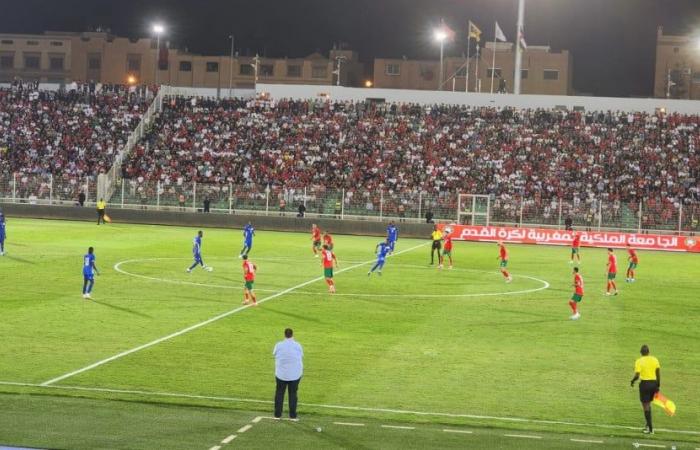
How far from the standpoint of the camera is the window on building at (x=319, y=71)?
13125 cm

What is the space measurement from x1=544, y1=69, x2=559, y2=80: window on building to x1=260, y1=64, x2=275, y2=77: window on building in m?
36.2

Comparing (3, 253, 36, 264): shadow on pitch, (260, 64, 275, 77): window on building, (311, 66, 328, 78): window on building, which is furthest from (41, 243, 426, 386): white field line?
(260, 64, 275, 77): window on building

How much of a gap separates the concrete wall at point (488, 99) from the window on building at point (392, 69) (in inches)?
1815

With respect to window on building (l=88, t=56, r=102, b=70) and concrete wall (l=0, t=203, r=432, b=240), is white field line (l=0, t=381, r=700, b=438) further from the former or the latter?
window on building (l=88, t=56, r=102, b=70)

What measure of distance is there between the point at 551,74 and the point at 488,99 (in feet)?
129

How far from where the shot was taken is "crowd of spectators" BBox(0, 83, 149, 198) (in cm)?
6862

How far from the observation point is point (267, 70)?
13375 cm

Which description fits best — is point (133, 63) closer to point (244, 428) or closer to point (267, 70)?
point (267, 70)

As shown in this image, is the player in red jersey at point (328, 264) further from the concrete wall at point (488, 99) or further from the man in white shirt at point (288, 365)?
the concrete wall at point (488, 99)

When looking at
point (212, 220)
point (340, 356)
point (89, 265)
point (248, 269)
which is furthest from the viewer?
point (212, 220)

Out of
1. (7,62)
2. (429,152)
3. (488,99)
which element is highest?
(7,62)

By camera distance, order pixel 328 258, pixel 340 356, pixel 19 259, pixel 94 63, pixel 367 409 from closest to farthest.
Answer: pixel 367 409 < pixel 340 356 < pixel 328 258 < pixel 19 259 < pixel 94 63

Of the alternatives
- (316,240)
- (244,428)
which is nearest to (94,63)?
(316,240)

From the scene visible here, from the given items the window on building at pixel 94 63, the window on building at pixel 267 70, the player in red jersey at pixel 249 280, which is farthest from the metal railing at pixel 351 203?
the window on building at pixel 267 70
